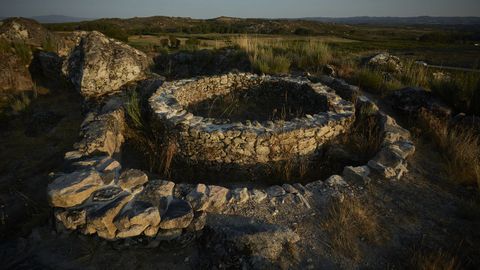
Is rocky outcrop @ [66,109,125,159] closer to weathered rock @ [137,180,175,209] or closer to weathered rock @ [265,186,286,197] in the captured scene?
weathered rock @ [137,180,175,209]

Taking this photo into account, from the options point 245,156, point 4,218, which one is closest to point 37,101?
point 4,218

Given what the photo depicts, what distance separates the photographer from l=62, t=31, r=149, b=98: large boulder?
736cm

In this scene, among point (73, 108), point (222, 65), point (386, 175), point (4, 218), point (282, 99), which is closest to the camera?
point (4, 218)

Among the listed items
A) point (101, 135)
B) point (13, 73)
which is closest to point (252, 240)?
point (101, 135)

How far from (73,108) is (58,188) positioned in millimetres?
5288

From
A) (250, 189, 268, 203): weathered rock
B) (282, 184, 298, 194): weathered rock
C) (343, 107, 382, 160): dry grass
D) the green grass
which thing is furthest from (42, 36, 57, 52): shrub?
the green grass

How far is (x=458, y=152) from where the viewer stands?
191 inches

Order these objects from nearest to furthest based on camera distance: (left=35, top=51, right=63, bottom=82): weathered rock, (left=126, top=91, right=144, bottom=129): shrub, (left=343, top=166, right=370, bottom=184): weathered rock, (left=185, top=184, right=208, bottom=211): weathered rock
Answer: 1. (left=185, top=184, right=208, bottom=211): weathered rock
2. (left=343, top=166, right=370, bottom=184): weathered rock
3. (left=126, top=91, right=144, bottom=129): shrub
4. (left=35, top=51, right=63, bottom=82): weathered rock

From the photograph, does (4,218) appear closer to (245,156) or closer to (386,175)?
(245,156)

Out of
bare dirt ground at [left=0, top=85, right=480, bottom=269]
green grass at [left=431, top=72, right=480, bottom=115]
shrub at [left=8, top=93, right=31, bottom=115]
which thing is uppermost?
green grass at [left=431, top=72, right=480, bottom=115]

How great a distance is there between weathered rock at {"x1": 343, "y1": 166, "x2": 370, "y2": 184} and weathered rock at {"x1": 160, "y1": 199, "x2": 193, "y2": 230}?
256cm

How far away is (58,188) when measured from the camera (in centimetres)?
341

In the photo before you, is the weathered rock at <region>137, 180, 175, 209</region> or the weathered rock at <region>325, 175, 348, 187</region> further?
the weathered rock at <region>325, 175, 348, 187</region>

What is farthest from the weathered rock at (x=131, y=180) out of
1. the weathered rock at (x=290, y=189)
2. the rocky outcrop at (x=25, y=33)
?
the rocky outcrop at (x=25, y=33)
